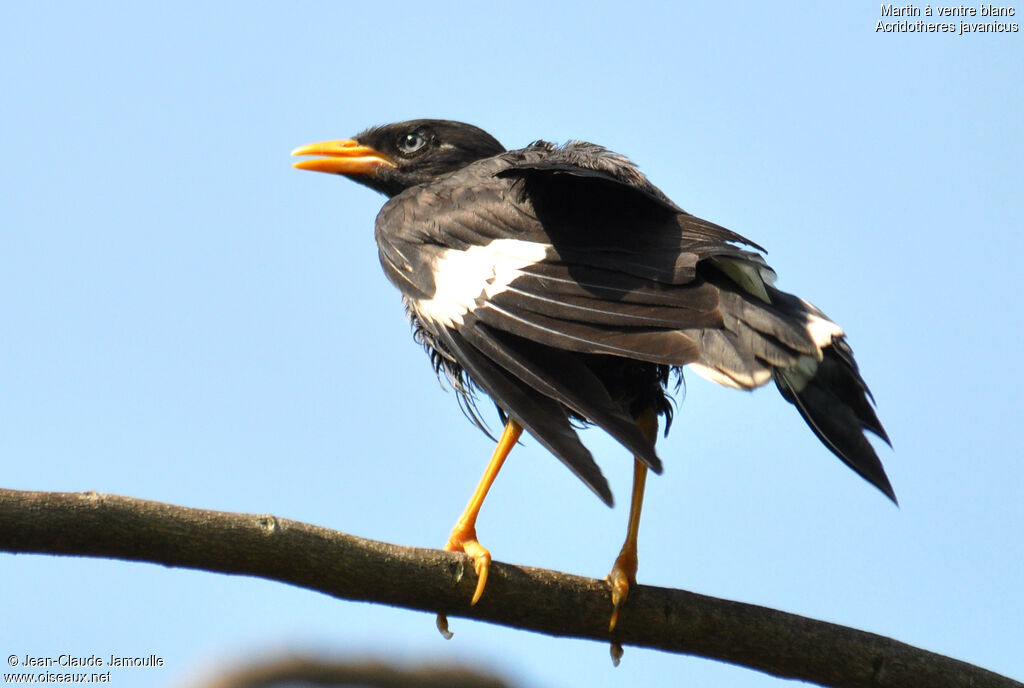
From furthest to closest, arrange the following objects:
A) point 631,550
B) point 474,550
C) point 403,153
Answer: point 403,153
point 631,550
point 474,550

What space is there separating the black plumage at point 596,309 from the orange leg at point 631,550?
105 millimetres

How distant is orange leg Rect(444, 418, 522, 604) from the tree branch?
50mm

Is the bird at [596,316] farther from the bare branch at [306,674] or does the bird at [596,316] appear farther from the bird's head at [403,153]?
the bird's head at [403,153]

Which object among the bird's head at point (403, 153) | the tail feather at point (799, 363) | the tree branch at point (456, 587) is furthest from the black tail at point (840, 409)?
the bird's head at point (403, 153)

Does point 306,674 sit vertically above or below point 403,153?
below

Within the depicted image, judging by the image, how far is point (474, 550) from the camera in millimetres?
4480

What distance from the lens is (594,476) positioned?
4098mm

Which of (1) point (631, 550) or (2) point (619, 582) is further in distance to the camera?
(1) point (631, 550)

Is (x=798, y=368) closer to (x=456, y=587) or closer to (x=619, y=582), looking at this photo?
(x=619, y=582)

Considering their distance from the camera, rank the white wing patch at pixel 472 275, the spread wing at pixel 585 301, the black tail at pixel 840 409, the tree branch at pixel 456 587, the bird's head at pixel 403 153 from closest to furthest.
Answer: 1. the tree branch at pixel 456 587
2. the spread wing at pixel 585 301
3. the black tail at pixel 840 409
4. the white wing patch at pixel 472 275
5. the bird's head at pixel 403 153

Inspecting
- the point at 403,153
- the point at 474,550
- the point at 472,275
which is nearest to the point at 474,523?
the point at 474,550

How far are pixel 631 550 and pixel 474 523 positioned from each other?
0.69 m

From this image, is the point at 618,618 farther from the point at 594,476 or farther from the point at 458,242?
the point at 458,242

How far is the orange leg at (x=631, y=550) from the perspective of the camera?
14.9 feet
